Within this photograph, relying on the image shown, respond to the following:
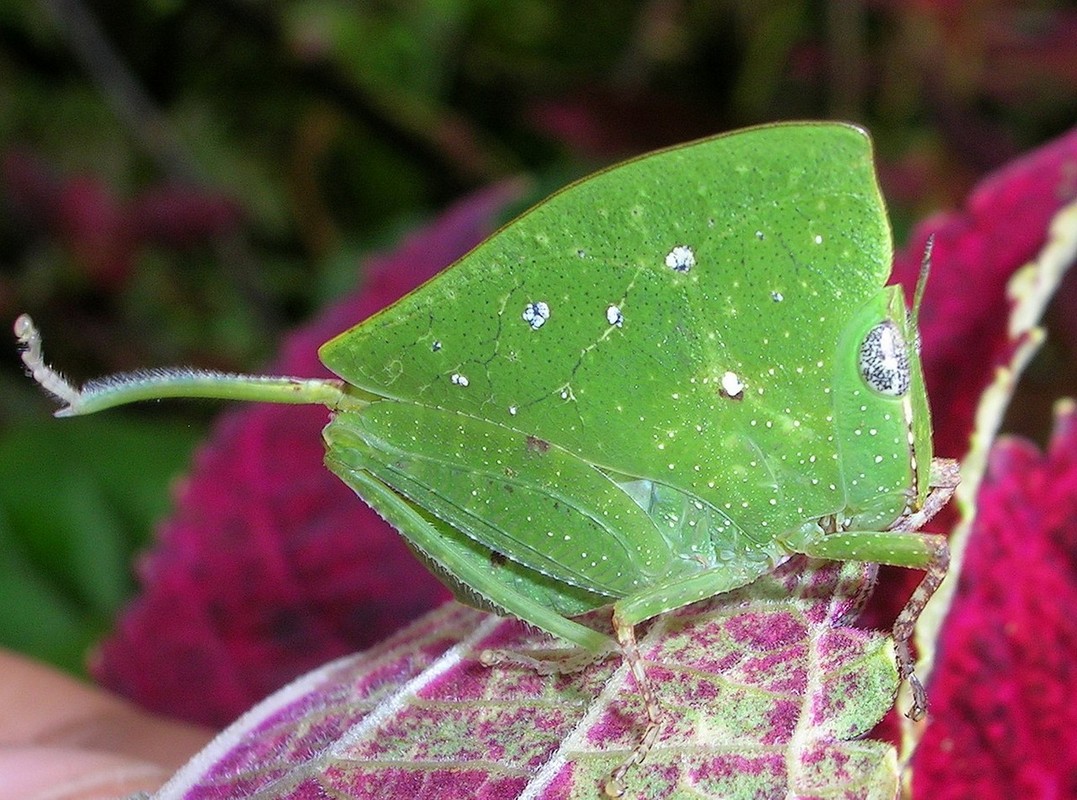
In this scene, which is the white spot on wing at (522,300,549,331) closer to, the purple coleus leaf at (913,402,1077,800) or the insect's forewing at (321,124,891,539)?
the insect's forewing at (321,124,891,539)

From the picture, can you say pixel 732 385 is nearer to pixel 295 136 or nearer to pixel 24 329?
pixel 24 329

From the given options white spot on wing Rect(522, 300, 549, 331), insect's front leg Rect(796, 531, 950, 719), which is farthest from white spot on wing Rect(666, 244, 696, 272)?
insect's front leg Rect(796, 531, 950, 719)

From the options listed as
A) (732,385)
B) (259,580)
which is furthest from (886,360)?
(259,580)

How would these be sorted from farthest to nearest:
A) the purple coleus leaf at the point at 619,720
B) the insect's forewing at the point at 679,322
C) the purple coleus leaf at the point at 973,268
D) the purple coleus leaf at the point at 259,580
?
the purple coleus leaf at the point at 259,580 < the purple coleus leaf at the point at 973,268 < the insect's forewing at the point at 679,322 < the purple coleus leaf at the point at 619,720

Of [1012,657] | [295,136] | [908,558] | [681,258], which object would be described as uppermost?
[295,136]

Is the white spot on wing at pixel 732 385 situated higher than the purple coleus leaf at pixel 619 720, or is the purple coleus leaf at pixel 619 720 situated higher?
the white spot on wing at pixel 732 385

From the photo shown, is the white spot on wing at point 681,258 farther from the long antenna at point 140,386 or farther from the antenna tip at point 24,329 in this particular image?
the antenna tip at point 24,329

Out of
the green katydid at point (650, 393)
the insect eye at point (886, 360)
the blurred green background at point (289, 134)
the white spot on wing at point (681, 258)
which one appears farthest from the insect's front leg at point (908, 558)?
the blurred green background at point (289, 134)
